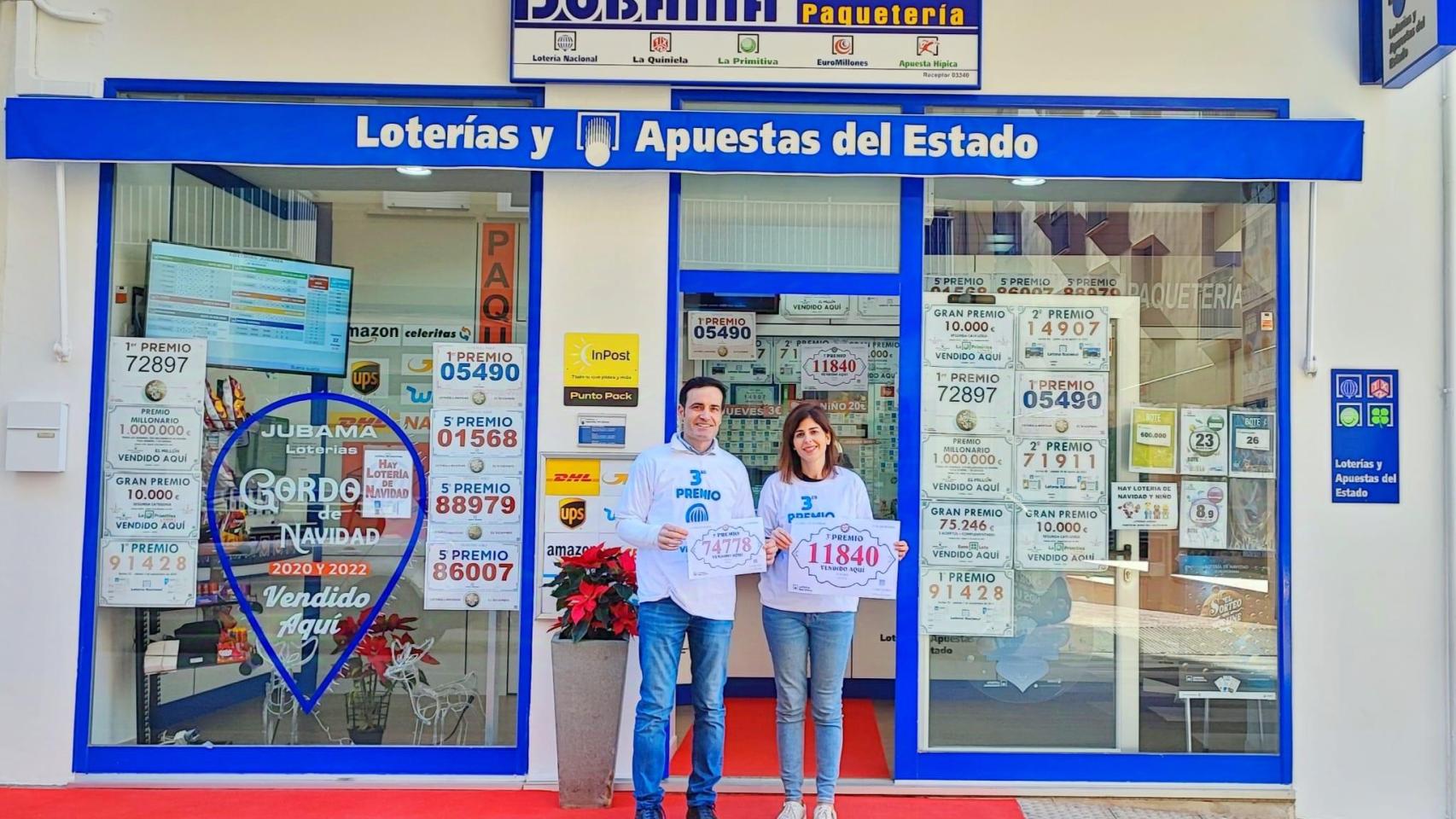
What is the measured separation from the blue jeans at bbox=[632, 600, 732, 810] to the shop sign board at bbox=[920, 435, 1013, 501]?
4.87ft

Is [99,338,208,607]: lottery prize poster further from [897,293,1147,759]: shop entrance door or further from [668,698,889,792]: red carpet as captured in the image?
[897,293,1147,759]: shop entrance door

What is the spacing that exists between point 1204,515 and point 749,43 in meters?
3.20

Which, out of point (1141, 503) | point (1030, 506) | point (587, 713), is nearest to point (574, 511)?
point (587, 713)

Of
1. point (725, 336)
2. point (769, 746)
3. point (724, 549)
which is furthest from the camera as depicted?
point (725, 336)

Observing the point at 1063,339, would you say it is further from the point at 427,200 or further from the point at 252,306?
the point at 252,306

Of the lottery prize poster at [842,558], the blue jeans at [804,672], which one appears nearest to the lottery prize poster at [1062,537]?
the lottery prize poster at [842,558]

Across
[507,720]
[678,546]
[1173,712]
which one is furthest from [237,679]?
[1173,712]

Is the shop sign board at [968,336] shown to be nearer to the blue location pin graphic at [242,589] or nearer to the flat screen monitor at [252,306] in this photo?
the blue location pin graphic at [242,589]

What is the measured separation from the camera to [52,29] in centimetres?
545

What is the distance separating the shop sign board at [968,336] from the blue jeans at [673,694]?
1.85m

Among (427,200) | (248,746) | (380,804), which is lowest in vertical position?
(380,804)

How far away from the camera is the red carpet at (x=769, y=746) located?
18.2 feet

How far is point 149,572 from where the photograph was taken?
544 cm

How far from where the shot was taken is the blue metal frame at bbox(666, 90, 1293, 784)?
534 centimetres
